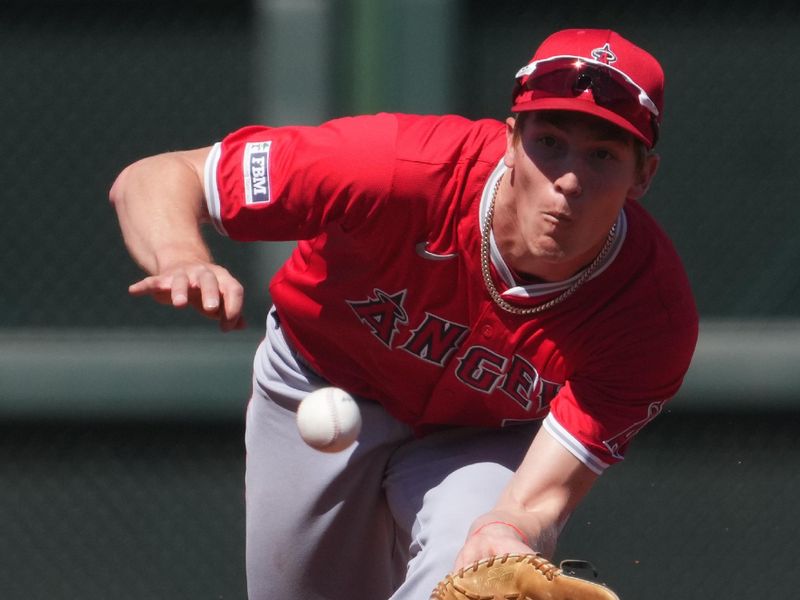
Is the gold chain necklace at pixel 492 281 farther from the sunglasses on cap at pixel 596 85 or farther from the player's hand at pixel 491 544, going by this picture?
the player's hand at pixel 491 544

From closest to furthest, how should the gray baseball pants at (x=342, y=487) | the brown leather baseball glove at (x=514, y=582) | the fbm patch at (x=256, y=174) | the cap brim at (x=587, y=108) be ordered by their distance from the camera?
the brown leather baseball glove at (x=514, y=582)
the cap brim at (x=587, y=108)
the fbm patch at (x=256, y=174)
the gray baseball pants at (x=342, y=487)

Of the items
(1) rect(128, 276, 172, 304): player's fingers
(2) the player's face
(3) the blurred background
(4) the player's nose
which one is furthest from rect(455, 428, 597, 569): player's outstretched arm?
(3) the blurred background

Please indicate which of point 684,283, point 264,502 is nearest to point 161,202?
point 264,502

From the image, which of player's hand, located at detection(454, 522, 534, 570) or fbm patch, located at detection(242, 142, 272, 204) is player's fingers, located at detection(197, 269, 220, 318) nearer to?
fbm patch, located at detection(242, 142, 272, 204)

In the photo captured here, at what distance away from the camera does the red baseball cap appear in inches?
80.7

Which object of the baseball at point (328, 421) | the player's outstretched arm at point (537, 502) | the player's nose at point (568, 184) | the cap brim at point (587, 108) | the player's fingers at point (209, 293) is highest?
the cap brim at point (587, 108)

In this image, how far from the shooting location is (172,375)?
320 centimetres

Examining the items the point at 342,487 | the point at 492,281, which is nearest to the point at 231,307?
the point at 492,281

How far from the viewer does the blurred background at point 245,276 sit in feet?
10.5

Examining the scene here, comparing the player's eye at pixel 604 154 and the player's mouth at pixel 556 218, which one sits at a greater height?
the player's eye at pixel 604 154

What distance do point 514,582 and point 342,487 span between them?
681 millimetres

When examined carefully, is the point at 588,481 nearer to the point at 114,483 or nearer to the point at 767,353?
the point at 767,353

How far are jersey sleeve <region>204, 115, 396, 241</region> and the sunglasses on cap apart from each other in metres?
0.27

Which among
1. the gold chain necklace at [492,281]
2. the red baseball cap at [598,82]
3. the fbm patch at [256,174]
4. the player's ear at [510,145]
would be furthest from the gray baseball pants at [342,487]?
the red baseball cap at [598,82]
